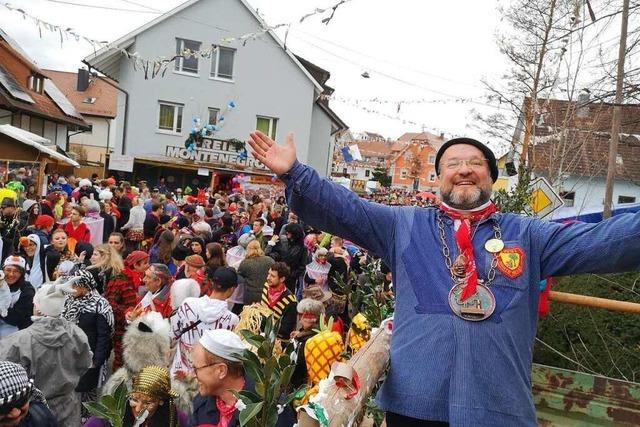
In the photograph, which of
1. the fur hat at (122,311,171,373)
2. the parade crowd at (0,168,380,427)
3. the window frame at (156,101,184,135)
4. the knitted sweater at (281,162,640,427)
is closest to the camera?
the knitted sweater at (281,162,640,427)

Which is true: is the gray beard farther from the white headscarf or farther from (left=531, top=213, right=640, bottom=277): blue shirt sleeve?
the white headscarf

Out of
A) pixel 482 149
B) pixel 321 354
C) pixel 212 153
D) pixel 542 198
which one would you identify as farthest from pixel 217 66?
pixel 482 149

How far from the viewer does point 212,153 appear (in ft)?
102

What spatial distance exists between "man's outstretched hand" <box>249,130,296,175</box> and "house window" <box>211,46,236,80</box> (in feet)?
98.6

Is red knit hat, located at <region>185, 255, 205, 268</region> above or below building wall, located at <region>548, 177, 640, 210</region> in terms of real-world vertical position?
below

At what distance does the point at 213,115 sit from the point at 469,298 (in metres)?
30.6

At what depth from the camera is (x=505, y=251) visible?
2.36 meters

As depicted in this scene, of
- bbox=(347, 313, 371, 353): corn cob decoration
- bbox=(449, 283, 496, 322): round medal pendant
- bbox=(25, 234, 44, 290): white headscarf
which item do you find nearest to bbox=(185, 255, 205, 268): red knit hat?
bbox=(25, 234, 44, 290): white headscarf

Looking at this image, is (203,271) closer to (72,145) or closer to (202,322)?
(202,322)

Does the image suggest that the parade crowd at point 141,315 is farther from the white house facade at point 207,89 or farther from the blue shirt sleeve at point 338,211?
the white house facade at point 207,89

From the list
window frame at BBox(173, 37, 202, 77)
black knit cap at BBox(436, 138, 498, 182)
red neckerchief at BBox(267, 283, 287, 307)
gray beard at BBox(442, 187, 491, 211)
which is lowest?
red neckerchief at BBox(267, 283, 287, 307)

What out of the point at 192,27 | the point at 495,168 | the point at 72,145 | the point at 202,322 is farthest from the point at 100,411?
the point at 72,145

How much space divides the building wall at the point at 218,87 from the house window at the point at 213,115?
0.25 metres

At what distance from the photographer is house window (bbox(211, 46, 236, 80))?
103ft
